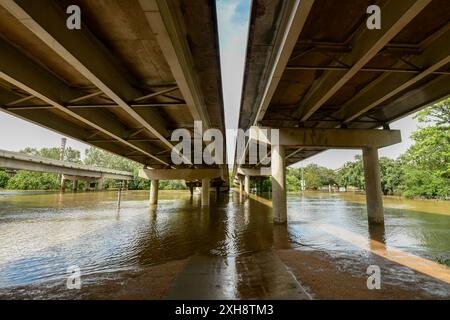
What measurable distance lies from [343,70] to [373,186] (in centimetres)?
812

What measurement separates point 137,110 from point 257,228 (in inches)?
278

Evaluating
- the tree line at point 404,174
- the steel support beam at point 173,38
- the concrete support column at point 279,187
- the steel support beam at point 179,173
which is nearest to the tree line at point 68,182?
the tree line at point 404,174

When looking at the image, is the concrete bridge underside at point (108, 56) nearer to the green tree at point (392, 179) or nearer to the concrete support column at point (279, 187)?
the concrete support column at point (279, 187)

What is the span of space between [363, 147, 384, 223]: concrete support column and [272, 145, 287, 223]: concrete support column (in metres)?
4.51

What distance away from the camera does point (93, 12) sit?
16.0 ft

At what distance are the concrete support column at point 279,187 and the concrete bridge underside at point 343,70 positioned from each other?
0.16 feet

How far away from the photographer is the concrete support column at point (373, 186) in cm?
1219

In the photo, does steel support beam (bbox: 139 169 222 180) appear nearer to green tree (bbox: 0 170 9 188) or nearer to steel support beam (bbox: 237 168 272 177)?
steel support beam (bbox: 237 168 272 177)

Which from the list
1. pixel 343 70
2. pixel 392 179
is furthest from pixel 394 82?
pixel 392 179

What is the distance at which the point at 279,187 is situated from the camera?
11922mm

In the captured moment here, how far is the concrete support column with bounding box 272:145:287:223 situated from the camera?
465 inches
